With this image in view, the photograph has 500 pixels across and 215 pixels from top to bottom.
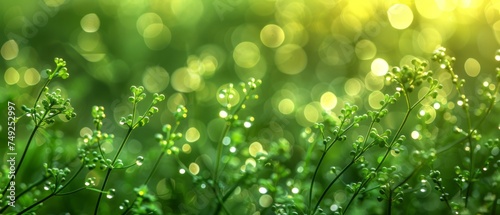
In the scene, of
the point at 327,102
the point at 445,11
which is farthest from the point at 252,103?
the point at 445,11

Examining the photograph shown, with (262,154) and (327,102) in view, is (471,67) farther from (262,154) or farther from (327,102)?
(262,154)

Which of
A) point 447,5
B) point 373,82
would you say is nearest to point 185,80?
point 373,82

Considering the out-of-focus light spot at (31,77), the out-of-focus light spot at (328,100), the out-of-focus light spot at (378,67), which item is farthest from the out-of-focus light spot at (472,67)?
the out-of-focus light spot at (31,77)

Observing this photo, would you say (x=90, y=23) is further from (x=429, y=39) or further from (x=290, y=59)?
(x=429, y=39)

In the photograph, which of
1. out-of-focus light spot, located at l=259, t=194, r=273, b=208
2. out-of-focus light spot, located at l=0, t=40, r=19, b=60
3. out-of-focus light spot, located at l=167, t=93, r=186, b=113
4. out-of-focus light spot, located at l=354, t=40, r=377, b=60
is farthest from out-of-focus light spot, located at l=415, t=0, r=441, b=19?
out-of-focus light spot, located at l=0, t=40, r=19, b=60

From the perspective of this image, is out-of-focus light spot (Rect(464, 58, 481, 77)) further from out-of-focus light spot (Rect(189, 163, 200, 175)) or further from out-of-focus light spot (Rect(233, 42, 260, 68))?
out-of-focus light spot (Rect(189, 163, 200, 175))

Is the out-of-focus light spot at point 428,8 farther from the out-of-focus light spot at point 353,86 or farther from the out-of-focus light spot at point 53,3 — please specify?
the out-of-focus light spot at point 53,3
